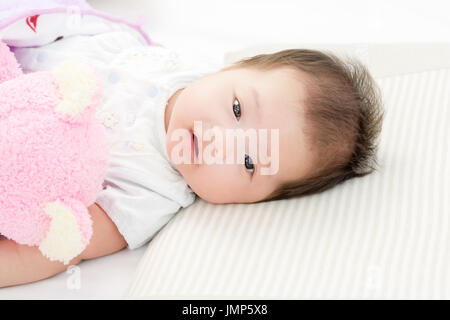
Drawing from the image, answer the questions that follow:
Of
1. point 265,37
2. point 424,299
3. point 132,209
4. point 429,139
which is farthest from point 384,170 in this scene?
point 265,37

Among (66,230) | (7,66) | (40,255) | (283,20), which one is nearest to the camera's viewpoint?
(66,230)

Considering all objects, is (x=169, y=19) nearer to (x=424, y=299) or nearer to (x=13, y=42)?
(x=13, y=42)

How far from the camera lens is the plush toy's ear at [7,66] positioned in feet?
3.46

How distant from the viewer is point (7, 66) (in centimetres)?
106

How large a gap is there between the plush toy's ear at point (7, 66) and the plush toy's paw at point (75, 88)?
0.25m

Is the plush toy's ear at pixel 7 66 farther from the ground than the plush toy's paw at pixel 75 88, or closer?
closer

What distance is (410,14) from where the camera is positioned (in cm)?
177

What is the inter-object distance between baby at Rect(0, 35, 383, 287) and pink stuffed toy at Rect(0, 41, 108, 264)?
0.15 m

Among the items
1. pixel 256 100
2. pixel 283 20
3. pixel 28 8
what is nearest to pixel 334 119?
pixel 256 100

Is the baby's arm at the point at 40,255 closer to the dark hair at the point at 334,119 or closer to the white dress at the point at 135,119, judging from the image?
the white dress at the point at 135,119

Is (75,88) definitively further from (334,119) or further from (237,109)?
A: (334,119)

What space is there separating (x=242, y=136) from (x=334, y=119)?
0.16 m

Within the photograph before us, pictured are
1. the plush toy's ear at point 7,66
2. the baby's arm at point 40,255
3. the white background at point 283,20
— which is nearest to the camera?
the baby's arm at point 40,255

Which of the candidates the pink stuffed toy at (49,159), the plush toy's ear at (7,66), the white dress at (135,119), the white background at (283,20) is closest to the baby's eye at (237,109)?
the white dress at (135,119)
